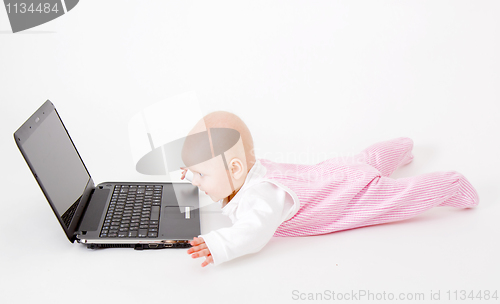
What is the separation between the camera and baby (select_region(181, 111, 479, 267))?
4.17 feet

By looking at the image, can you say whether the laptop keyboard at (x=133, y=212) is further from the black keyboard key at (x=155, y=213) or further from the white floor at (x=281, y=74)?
the white floor at (x=281, y=74)

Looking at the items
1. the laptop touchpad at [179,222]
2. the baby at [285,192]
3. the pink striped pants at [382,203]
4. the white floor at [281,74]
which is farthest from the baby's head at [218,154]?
the white floor at [281,74]

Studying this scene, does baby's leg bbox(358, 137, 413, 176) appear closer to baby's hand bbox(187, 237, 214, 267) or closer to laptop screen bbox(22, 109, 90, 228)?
baby's hand bbox(187, 237, 214, 267)

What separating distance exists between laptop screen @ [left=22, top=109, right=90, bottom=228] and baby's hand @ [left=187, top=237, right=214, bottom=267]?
35 cm

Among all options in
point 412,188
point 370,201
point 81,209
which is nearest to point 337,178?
point 370,201

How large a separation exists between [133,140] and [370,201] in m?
1.09

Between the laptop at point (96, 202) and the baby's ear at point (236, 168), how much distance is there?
18 centimetres

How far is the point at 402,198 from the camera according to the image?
1.44 meters

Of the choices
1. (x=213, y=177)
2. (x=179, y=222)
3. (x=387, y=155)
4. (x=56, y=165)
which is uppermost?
(x=56, y=165)

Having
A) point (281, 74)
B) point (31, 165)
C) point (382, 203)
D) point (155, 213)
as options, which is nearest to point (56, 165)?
point (31, 165)

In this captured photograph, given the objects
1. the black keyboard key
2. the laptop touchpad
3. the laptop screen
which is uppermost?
the laptop screen

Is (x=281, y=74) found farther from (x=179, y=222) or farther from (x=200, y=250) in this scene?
(x=200, y=250)

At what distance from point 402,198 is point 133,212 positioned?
822mm

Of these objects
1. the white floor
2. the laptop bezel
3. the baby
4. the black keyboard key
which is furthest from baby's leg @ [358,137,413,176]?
the laptop bezel
